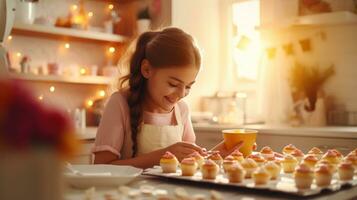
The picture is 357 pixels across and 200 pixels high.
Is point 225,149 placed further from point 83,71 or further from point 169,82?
point 83,71

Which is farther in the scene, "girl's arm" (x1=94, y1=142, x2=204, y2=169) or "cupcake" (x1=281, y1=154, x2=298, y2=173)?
"girl's arm" (x1=94, y1=142, x2=204, y2=169)

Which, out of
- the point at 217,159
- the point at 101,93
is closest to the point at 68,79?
the point at 101,93

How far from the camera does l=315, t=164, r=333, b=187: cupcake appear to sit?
36.5 inches

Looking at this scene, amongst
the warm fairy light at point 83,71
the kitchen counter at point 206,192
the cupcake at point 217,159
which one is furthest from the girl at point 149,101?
the warm fairy light at point 83,71

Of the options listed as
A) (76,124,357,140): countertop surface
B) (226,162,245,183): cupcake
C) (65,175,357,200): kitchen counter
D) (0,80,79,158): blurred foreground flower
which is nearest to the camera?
(0,80,79,158): blurred foreground flower

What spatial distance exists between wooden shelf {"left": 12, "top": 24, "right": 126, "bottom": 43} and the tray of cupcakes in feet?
6.79

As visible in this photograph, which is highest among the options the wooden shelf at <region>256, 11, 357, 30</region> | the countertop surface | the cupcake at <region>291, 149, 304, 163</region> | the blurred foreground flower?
the wooden shelf at <region>256, 11, 357, 30</region>

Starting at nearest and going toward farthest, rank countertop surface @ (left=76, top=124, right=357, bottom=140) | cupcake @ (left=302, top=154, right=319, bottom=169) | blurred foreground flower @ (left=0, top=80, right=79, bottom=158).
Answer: blurred foreground flower @ (left=0, top=80, right=79, bottom=158) → cupcake @ (left=302, top=154, right=319, bottom=169) → countertop surface @ (left=76, top=124, right=357, bottom=140)

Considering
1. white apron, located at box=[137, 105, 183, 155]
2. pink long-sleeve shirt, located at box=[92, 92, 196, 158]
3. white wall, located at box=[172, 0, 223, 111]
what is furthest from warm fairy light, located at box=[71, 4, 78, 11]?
white apron, located at box=[137, 105, 183, 155]

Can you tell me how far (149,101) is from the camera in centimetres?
173

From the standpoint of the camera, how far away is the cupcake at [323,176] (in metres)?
0.93

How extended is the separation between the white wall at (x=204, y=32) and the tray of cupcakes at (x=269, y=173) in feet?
7.54

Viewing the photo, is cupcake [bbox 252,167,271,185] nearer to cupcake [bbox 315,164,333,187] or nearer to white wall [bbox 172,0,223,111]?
cupcake [bbox 315,164,333,187]

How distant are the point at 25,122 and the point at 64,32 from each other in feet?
9.44
